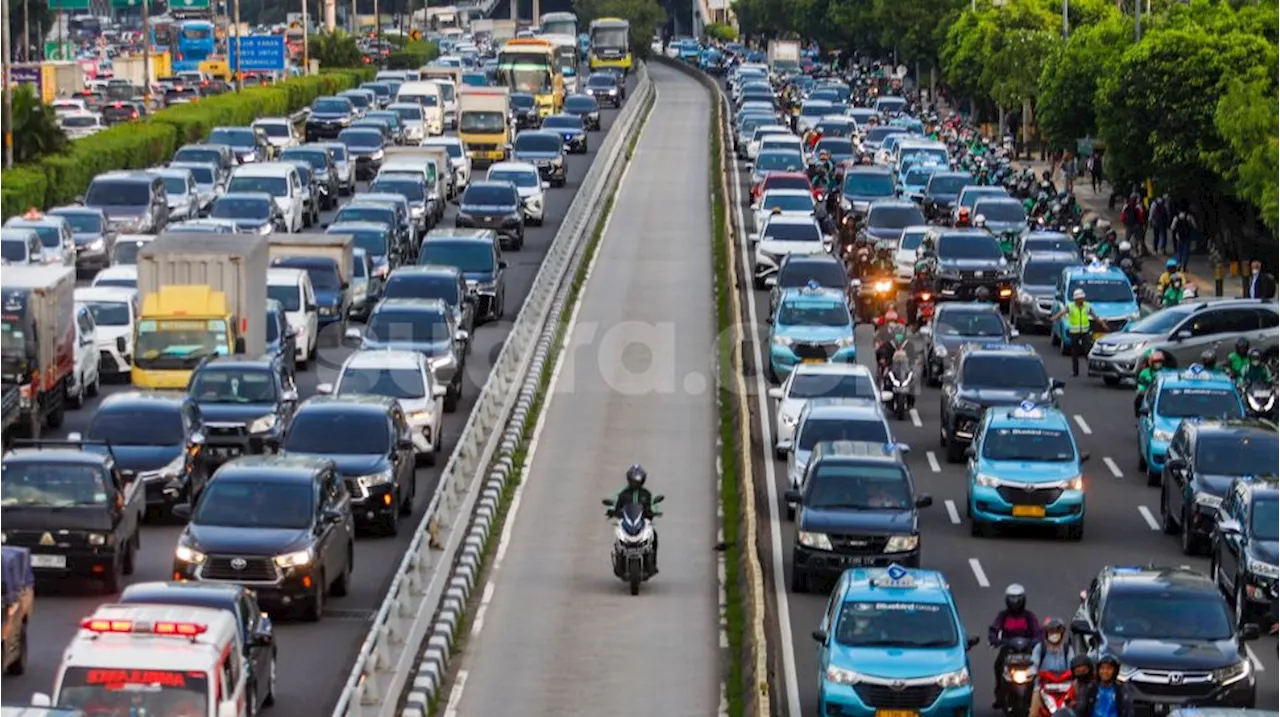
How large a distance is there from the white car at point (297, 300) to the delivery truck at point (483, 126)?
3938 cm

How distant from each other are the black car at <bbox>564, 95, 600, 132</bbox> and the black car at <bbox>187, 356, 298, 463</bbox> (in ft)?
220

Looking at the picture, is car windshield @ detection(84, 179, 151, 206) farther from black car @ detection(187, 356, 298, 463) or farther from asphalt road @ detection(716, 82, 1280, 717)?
black car @ detection(187, 356, 298, 463)

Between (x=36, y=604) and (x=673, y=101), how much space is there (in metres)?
102

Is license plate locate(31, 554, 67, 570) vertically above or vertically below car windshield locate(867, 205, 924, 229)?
above

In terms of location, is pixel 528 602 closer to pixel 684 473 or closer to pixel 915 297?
pixel 684 473

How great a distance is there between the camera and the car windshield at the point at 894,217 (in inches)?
2559

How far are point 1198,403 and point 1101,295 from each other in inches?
527

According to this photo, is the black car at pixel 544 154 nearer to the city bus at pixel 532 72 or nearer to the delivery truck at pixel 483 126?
the delivery truck at pixel 483 126

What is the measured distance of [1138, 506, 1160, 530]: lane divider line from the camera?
127ft

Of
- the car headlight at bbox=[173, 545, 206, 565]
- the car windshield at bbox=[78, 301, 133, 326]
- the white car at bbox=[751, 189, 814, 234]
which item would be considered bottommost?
the white car at bbox=[751, 189, 814, 234]

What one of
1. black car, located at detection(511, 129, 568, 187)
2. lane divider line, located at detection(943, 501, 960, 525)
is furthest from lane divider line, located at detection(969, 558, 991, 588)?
black car, located at detection(511, 129, 568, 187)

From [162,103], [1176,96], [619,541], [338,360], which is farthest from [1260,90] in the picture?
[162,103]

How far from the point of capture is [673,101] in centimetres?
13288

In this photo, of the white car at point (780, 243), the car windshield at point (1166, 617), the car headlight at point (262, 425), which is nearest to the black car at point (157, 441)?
the car headlight at point (262, 425)
